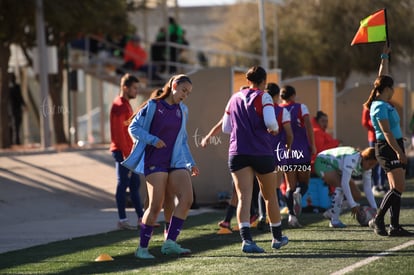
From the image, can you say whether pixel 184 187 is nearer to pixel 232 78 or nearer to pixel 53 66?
pixel 232 78

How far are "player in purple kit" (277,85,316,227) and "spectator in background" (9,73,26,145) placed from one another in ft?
50.4

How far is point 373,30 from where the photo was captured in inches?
518

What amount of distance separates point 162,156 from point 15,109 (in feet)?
60.0

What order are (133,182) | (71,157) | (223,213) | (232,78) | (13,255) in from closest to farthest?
(13,255) → (133,182) → (223,213) → (232,78) → (71,157)

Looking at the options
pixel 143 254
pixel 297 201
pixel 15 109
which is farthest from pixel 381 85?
pixel 15 109

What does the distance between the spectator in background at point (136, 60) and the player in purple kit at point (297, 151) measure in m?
→ 16.3

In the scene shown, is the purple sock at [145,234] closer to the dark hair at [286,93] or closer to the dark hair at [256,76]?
the dark hair at [256,76]

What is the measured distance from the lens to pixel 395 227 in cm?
1183

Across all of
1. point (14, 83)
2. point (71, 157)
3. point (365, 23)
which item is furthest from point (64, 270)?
point (14, 83)

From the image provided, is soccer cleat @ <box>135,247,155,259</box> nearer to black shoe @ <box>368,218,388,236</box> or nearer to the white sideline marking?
the white sideline marking

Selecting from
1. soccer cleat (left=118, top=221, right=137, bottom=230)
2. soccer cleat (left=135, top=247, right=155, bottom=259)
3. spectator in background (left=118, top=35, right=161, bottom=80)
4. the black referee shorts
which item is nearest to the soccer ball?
the black referee shorts

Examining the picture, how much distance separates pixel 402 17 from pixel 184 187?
1383 inches

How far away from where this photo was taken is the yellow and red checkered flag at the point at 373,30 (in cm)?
1306

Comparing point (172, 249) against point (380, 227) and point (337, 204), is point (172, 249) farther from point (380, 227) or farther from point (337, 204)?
point (337, 204)
